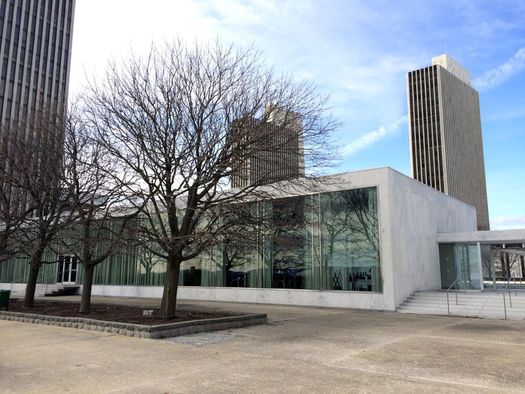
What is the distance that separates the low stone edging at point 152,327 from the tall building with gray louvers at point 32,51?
56.9 m

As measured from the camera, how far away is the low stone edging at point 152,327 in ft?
38.2

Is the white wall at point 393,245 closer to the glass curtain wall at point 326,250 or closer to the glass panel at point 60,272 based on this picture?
the glass curtain wall at point 326,250

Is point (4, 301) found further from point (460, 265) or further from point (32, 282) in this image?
point (460, 265)

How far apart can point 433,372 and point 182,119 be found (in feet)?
32.9

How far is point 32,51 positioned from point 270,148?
2830 inches

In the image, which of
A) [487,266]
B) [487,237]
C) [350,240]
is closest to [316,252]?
[350,240]

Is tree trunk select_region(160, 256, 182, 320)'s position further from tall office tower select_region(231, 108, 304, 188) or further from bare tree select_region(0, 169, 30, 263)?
bare tree select_region(0, 169, 30, 263)

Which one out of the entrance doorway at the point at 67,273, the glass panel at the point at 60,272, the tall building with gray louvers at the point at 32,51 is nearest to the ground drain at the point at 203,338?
the entrance doorway at the point at 67,273

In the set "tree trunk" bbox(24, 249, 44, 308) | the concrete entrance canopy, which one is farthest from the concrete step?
"tree trunk" bbox(24, 249, 44, 308)

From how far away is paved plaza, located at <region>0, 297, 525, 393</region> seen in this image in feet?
22.4

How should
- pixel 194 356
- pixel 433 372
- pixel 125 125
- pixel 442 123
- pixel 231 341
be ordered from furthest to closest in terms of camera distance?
pixel 442 123 → pixel 125 125 → pixel 231 341 → pixel 194 356 → pixel 433 372

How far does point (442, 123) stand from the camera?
105 meters

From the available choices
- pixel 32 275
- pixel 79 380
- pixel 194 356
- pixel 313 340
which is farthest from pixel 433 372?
pixel 32 275

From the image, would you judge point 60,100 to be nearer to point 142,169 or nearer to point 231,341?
point 142,169
